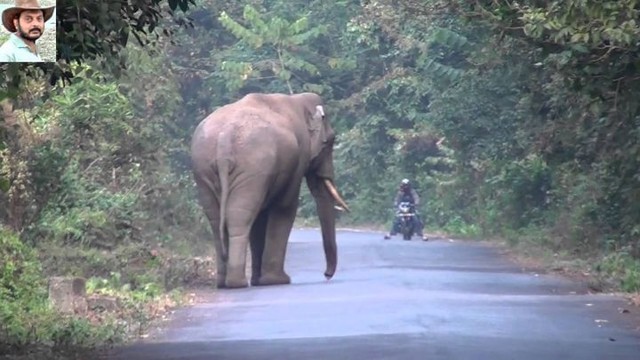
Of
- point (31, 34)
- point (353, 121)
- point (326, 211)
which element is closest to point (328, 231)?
point (326, 211)

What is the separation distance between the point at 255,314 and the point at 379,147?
35287 millimetres

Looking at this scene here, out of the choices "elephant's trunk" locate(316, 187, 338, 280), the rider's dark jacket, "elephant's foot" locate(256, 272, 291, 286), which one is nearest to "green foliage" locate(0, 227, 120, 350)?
"elephant's foot" locate(256, 272, 291, 286)

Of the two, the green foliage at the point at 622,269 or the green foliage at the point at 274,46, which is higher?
the green foliage at the point at 274,46

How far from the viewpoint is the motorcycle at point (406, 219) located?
41.6 meters

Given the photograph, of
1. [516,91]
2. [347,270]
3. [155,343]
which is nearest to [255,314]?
[155,343]

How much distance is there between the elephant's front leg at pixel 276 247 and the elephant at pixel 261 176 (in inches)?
0.5

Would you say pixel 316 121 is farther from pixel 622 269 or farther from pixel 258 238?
pixel 622 269

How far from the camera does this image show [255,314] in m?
18.3

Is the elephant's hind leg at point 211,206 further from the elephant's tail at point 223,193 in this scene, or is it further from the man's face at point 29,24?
the man's face at point 29,24

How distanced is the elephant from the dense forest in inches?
44.1

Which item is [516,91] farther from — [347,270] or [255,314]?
[255,314]

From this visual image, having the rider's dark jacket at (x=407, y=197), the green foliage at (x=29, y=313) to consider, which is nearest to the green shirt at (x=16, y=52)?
the green foliage at (x=29, y=313)

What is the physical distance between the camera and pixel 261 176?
80.4ft

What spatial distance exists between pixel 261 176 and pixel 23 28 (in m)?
14.4
